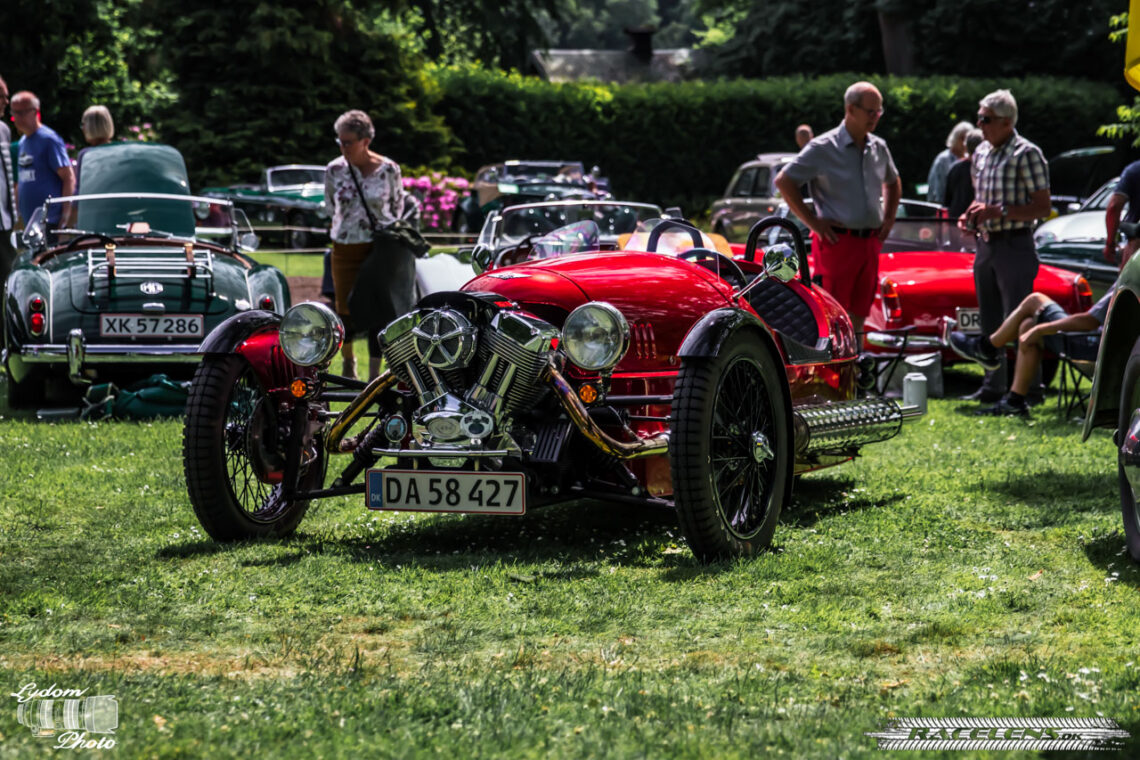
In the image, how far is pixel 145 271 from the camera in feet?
31.1

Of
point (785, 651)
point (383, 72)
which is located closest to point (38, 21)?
point (383, 72)

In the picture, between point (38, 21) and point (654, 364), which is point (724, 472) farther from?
point (38, 21)

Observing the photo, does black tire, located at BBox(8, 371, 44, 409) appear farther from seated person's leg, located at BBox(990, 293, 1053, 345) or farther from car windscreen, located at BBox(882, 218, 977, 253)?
car windscreen, located at BBox(882, 218, 977, 253)

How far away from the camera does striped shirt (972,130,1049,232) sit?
9.52 metres

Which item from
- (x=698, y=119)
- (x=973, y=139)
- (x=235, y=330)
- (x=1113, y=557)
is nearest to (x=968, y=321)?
(x=973, y=139)

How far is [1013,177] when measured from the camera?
31.2ft

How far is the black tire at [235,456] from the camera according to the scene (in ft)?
18.2

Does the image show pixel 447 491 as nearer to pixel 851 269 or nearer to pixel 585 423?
pixel 585 423

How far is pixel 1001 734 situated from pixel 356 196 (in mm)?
7163

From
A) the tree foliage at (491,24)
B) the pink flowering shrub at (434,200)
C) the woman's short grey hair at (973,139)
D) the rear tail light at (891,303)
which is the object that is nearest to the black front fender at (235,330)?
the rear tail light at (891,303)

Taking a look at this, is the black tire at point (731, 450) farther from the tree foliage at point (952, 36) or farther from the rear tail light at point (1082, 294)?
the tree foliage at point (952, 36)

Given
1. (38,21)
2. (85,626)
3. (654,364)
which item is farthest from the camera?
(38,21)

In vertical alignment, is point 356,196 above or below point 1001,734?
above

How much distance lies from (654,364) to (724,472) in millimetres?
668
